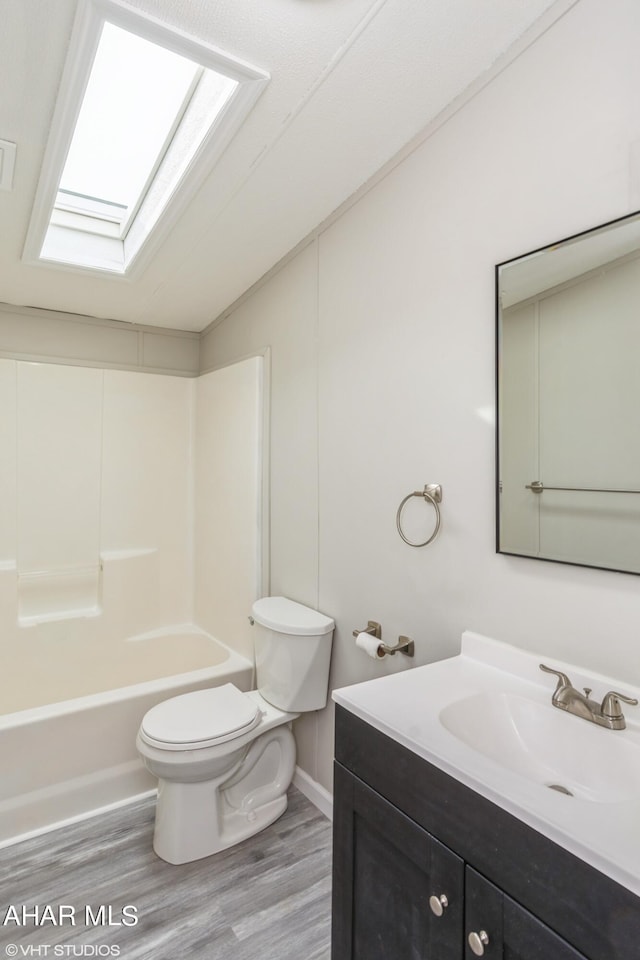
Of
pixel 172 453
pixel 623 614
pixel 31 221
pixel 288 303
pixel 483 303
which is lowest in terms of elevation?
pixel 623 614

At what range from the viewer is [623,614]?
110 cm

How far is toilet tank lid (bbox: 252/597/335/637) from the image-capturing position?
2.01m

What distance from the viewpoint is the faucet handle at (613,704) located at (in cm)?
104

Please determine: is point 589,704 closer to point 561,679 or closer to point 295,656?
point 561,679

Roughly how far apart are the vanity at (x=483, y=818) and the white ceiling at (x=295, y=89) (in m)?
1.52

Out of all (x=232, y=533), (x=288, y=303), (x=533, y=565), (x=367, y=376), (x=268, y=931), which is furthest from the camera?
(x=232, y=533)

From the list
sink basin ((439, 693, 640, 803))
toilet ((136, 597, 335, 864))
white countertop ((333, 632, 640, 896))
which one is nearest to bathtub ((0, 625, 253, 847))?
toilet ((136, 597, 335, 864))

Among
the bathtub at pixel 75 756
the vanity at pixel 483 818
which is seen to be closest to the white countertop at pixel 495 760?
the vanity at pixel 483 818

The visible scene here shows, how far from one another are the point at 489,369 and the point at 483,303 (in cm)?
19

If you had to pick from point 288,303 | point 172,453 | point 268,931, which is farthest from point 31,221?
point 268,931

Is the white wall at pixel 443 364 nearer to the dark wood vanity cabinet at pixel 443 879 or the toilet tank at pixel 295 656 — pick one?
the toilet tank at pixel 295 656

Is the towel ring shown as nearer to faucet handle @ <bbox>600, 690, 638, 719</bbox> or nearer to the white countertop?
the white countertop

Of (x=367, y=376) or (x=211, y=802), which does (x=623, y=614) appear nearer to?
(x=367, y=376)

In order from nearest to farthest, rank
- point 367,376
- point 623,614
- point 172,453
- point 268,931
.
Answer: point 623,614
point 268,931
point 367,376
point 172,453
